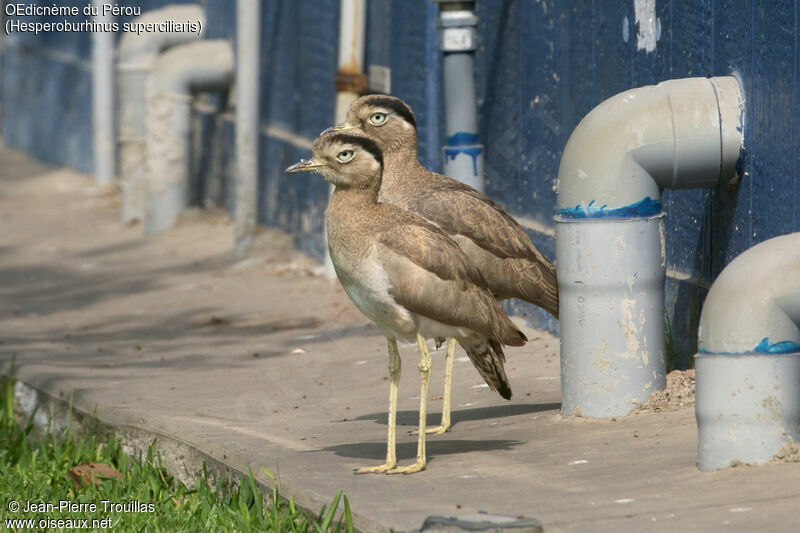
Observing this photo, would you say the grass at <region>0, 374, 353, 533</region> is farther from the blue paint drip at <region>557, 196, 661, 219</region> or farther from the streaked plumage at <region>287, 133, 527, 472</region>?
the blue paint drip at <region>557, 196, 661, 219</region>

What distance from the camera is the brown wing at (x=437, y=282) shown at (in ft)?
19.5

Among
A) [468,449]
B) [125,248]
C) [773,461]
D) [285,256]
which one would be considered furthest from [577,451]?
[125,248]

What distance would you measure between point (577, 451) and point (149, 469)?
1.99m

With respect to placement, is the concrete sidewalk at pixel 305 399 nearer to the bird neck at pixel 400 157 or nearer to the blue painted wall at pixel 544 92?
the blue painted wall at pixel 544 92

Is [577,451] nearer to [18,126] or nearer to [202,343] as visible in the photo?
[202,343]

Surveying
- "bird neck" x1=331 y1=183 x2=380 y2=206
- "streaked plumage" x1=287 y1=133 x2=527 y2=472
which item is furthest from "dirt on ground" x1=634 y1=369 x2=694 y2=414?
"bird neck" x1=331 y1=183 x2=380 y2=206

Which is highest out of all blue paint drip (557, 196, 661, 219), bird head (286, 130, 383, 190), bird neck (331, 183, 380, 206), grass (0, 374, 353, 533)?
bird head (286, 130, 383, 190)

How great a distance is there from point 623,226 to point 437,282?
95 centimetres

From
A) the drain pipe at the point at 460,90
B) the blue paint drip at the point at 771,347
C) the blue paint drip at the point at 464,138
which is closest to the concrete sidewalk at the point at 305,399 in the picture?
the blue paint drip at the point at 771,347

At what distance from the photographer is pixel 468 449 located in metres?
6.34

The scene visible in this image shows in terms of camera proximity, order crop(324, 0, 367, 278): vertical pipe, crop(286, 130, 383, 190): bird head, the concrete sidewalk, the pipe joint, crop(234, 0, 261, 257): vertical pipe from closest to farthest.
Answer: the concrete sidewalk < crop(286, 130, 383, 190): bird head < the pipe joint < crop(324, 0, 367, 278): vertical pipe < crop(234, 0, 261, 257): vertical pipe

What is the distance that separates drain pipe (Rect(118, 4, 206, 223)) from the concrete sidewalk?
3.24 feet

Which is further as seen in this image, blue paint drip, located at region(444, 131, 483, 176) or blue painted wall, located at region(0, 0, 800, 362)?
blue paint drip, located at region(444, 131, 483, 176)

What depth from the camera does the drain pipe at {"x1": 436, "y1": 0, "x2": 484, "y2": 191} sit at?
912 cm
